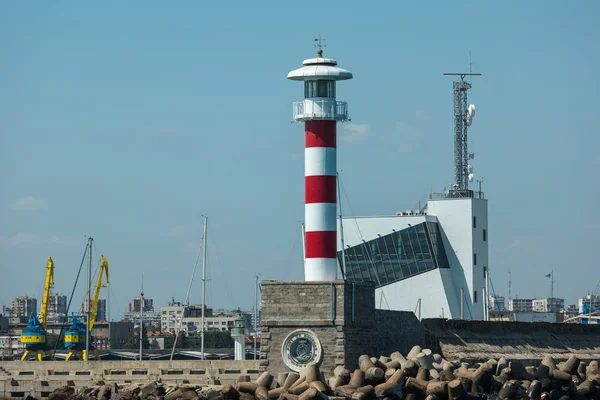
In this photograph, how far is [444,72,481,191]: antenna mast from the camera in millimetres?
71125

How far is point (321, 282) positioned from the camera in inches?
1590

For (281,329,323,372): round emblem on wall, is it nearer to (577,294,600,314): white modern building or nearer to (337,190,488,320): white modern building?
(337,190,488,320): white modern building

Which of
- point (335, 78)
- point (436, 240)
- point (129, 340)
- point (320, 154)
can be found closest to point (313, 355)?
point (320, 154)

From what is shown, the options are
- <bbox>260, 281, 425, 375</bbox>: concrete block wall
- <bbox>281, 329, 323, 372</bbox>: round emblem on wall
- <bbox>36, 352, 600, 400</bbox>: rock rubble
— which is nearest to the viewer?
<bbox>36, 352, 600, 400</bbox>: rock rubble

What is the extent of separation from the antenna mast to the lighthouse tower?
2807 cm

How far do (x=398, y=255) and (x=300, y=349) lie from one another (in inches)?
1041

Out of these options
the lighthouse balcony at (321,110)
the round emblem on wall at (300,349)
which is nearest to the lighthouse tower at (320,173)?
the lighthouse balcony at (321,110)

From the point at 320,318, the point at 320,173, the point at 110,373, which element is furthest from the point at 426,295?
the point at 110,373

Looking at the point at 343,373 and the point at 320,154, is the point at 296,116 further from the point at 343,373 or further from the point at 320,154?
the point at 343,373

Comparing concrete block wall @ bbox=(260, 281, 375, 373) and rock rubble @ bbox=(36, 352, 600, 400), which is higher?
concrete block wall @ bbox=(260, 281, 375, 373)

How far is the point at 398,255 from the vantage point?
6631cm

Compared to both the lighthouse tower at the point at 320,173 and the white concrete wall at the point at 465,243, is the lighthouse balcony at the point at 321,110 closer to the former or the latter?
the lighthouse tower at the point at 320,173

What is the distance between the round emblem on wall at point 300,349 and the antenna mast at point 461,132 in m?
31.8

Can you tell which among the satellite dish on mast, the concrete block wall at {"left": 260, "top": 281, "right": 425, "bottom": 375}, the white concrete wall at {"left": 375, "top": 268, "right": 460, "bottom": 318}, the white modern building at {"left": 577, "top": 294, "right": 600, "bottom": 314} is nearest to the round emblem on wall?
the concrete block wall at {"left": 260, "top": 281, "right": 425, "bottom": 375}
